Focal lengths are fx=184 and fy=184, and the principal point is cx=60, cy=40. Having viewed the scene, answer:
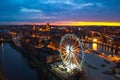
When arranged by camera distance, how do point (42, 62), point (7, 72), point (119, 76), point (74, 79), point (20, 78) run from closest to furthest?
1. point (74, 79)
2. point (119, 76)
3. point (20, 78)
4. point (7, 72)
5. point (42, 62)

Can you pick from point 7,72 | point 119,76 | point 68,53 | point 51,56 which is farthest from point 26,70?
point 119,76

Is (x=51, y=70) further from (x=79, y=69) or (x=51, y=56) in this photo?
(x=51, y=56)

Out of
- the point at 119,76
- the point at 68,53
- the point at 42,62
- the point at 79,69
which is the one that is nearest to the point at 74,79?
the point at 79,69

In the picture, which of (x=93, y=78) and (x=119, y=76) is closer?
(x=93, y=78)

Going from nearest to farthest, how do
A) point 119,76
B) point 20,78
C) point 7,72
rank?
point 119,76 < point 20,78 < point 7,72

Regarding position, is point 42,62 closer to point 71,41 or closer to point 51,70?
point 51,70

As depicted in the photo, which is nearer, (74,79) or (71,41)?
(74,79)

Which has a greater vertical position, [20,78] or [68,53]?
[68,53]

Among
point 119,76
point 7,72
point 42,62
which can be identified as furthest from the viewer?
point 42,62

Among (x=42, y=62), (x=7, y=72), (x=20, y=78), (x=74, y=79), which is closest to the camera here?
(x=74, y=79)
